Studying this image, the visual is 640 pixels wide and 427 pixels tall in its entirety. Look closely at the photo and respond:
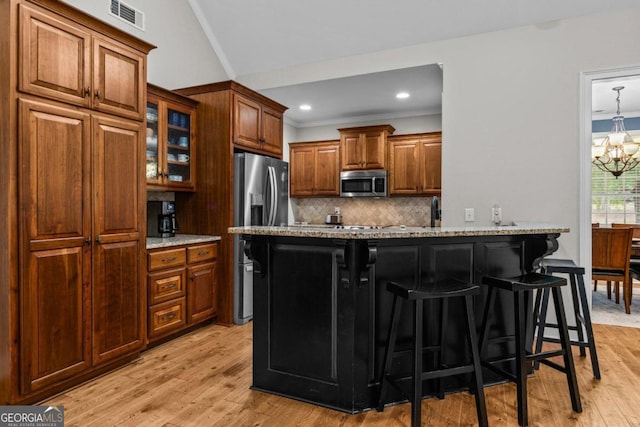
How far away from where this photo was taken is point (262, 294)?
236 cm

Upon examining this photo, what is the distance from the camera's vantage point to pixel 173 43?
4016 millimetres

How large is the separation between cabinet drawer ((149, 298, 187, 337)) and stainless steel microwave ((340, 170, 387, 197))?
3.27 metres

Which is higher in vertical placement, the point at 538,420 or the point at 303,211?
the point at 303,211

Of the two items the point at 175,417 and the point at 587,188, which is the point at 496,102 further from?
the point at 175,417

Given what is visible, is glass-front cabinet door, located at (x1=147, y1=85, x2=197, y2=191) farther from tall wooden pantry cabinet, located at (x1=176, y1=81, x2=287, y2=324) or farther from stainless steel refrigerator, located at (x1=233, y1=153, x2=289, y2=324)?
stainless steel refrigerator, located at (x1=233, y1=153, x2=289, y2=324)

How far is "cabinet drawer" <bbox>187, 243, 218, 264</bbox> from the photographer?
3.46m

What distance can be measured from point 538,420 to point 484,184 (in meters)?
2.10

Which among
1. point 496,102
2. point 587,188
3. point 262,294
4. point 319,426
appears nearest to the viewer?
point 319,426

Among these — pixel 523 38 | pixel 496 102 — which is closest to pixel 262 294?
pixel 496 102

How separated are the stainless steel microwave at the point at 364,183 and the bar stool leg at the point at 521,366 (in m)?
A: 3.80

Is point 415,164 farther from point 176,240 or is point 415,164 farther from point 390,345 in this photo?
point 390,345

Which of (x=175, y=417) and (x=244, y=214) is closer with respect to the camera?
(x=175, y=417)

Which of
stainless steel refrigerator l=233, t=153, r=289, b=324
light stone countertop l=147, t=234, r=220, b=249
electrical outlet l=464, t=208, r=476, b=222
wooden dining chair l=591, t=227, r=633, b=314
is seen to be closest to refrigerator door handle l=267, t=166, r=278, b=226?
stainless steel refrigerator l=233, t=153, r=289, b=324

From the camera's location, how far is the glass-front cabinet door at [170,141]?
3.41 metres
